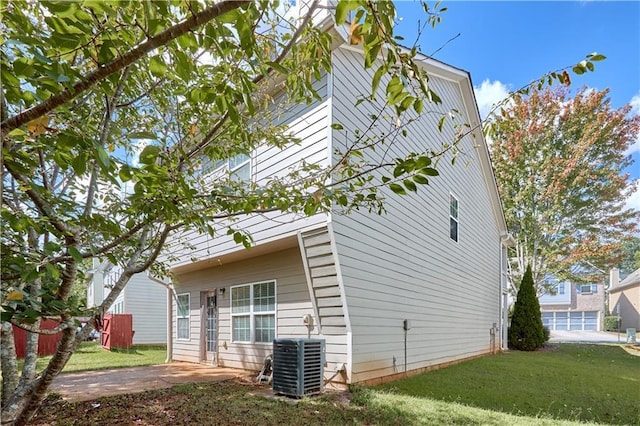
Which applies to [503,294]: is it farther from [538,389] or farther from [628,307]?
[628,307]

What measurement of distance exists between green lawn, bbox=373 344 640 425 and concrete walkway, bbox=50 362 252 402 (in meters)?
3.87

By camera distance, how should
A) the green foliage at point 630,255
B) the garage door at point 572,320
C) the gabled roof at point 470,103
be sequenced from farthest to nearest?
1. the garage door at point 572,320
2. the green foliage at point 630,255
3. the gabled roof at point 470,103

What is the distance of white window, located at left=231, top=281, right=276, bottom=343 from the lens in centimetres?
816

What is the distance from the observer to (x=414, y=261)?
8602 millimetres

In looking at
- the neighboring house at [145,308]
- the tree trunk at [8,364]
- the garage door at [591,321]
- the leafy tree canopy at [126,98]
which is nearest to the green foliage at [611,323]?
the garage door at [591,321]

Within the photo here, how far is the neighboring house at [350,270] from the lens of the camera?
6363 millimetres

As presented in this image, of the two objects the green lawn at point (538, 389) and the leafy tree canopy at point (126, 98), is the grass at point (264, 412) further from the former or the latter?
the leafy tree canopy at point (126, 98)

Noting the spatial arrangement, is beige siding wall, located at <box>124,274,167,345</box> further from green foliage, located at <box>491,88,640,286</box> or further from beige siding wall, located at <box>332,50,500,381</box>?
green foliage, located at <box>491,88,640,286</box>

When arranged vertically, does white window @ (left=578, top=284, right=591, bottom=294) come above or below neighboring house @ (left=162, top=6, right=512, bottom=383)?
below

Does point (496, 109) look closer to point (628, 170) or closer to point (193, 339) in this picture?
point (193, 339)

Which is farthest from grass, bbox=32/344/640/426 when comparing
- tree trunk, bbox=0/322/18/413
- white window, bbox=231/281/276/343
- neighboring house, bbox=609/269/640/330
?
neighboring house, bbox=609/269/640/330

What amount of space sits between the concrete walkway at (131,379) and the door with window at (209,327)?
1.07ft

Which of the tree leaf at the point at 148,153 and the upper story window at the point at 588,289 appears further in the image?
the upper story window at the point at 588,289

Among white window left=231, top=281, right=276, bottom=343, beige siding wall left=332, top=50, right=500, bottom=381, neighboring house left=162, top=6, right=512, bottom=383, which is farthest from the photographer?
white window left=231, top=281, right=276, bottom=343
